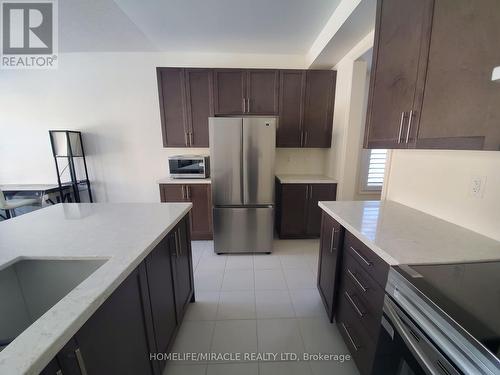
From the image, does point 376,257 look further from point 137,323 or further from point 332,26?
point 332,26

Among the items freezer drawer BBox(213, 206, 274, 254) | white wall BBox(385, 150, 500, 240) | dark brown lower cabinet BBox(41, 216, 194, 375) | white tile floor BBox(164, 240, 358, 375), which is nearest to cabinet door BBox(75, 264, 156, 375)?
dark brown lower cabinet BBox(41, 216, 194, 375)

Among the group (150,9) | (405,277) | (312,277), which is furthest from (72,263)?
(150,9)

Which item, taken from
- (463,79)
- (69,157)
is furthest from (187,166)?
(463,79)

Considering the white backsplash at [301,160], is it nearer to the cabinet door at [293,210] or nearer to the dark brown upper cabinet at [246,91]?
the cabinet door at [293,210]

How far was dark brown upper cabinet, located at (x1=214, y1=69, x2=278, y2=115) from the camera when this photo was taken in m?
2.70

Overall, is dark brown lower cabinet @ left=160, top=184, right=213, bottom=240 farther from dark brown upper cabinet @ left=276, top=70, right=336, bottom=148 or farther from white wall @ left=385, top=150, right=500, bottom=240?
white wall @ left=385, top=150, right=500, bottom=240

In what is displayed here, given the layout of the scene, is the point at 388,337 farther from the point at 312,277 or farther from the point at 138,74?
the point at 138,74

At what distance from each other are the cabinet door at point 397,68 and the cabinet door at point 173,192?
88.7 inches

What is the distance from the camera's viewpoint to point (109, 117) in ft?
10.1

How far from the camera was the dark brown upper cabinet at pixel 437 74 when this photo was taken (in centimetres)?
73

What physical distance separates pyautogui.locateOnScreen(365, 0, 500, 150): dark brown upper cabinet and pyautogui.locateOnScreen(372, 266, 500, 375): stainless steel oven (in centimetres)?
63

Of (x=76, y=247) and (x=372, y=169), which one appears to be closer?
(x=76, y=247)

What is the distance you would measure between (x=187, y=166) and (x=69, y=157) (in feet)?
6.07

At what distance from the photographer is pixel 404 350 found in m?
0.70
